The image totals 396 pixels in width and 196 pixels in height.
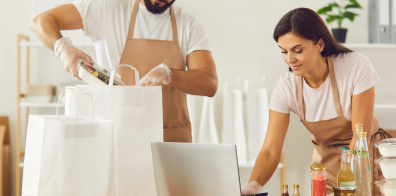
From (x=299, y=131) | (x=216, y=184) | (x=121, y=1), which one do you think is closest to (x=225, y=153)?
(x=216, y=184)

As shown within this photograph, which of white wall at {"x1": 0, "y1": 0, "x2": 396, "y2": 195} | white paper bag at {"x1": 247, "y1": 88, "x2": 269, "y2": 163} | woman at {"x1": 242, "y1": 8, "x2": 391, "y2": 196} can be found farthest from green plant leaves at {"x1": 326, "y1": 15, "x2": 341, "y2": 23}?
woman at {"x1": 242, "y1": 8, "x2": 391, "y2": 196}

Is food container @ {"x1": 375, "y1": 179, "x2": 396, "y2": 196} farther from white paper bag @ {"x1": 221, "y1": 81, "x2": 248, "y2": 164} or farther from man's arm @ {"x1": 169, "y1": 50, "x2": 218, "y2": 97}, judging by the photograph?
white paper bag @ {"x1": 221, "y1": 81, "x2": 248, "y2": 164}

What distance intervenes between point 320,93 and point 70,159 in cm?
100

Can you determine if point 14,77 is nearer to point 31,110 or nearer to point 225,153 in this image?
point 31,110

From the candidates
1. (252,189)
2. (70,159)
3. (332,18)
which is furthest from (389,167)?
(332,18)

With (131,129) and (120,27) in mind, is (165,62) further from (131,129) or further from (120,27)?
(131,129)

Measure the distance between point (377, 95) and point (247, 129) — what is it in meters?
1.08

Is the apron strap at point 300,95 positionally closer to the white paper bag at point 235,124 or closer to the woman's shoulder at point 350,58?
the woman's shoulder at point 350,58

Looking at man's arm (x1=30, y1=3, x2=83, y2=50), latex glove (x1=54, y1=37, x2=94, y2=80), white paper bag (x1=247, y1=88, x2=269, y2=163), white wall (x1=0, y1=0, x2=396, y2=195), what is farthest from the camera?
white wall (x1=0, y1=0, x2=396, y2=195)

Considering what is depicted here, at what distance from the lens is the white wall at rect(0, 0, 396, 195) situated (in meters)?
2.66

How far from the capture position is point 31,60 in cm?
265

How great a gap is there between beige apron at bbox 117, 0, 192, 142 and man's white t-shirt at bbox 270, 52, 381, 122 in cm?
38

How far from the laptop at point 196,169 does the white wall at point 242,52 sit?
1952 millimetres

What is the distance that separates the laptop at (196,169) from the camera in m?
0.66
